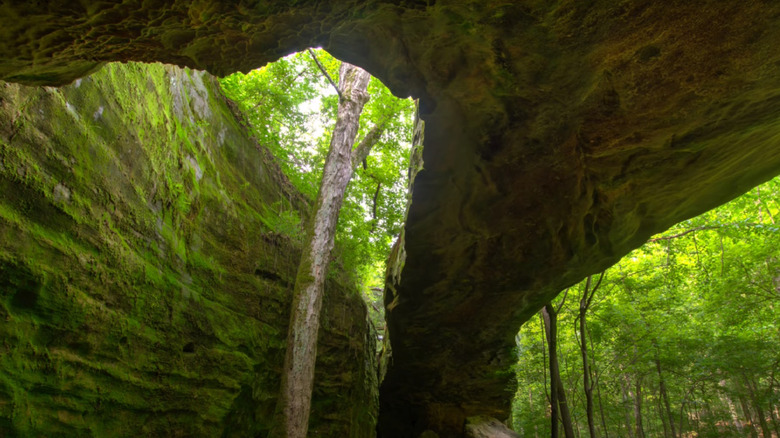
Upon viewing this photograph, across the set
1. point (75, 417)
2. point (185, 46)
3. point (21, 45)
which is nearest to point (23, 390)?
point (75, 417)

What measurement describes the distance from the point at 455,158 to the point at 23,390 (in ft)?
14.2

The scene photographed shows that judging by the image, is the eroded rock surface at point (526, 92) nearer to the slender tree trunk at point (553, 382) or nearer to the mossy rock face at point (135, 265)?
the mossy rock face at point (135, 265)

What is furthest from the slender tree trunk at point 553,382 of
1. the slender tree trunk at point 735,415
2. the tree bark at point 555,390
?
the slender tree trunk at point 735,415

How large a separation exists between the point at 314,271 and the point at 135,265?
3.02 metres

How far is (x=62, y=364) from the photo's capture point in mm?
3238

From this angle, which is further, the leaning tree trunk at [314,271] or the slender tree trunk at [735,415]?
the slender tree trunk at [735,415]

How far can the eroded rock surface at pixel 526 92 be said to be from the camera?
2.18 meters

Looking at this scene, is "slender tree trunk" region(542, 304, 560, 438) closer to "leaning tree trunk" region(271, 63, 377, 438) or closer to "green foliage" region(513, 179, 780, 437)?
"green foliage" region(513, 179, 780, 437)

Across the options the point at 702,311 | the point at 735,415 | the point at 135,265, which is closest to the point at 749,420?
the point at 702,311

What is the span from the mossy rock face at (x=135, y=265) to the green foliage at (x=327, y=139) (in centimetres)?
114

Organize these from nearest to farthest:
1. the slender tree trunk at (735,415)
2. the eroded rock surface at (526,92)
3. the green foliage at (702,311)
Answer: the eroded rock surface at (526,92) → the green foliage at (702,311) → the slender tree trunk at (735,415)

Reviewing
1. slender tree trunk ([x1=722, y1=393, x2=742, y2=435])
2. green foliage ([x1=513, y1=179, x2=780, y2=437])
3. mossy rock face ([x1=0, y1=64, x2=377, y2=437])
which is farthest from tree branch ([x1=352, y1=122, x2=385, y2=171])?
slender tree trunk ([x1=722, y1=393, x2=742, y2=435])

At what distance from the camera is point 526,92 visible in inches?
135

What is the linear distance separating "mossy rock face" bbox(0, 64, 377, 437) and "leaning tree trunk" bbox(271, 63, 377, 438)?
2.37 feet
